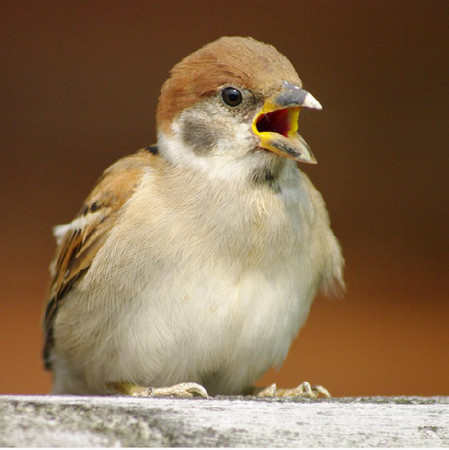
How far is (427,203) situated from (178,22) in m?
1.44

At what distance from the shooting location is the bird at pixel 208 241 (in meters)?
2.51

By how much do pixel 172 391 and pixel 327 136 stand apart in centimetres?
194

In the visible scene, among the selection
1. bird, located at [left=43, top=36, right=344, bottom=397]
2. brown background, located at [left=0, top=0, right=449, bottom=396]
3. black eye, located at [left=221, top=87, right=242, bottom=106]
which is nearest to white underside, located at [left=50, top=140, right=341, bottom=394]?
bird, located at [left=43, top=36, right=344, bottom=397]

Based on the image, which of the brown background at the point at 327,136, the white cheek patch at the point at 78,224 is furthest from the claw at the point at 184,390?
the brown background at the point at 327,136

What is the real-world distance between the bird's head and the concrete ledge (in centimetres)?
84

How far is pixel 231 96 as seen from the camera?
2551 millimetres

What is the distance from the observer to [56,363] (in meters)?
3.05

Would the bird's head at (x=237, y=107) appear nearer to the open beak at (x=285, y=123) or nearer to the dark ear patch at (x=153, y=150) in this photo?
the open beak at (x=285, y=123)

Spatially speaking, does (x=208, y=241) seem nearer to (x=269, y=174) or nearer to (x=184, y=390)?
(x=269, y=174)

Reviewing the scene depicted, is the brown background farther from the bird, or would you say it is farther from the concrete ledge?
the concrete ledge

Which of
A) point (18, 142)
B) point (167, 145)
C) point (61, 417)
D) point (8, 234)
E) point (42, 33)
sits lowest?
point (61, 417)

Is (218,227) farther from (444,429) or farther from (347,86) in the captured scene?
(347,86)

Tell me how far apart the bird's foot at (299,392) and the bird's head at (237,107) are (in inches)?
27.5

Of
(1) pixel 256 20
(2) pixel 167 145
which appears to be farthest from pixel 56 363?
(1) pixel 256 20
